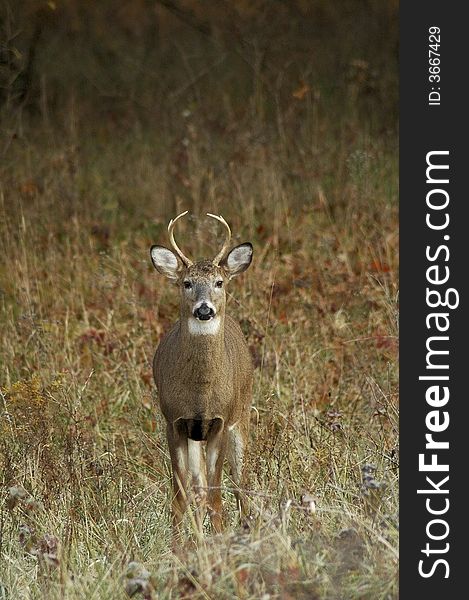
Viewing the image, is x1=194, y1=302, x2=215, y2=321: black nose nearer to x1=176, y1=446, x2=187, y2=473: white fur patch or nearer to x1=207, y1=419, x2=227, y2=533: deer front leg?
x1=207, y1=419, x2=227, y2=533: deer front leg

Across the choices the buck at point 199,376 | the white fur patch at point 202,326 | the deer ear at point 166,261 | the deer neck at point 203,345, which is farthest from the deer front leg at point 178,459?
the deer ear at point 166,261

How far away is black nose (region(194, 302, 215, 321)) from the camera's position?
18.7 feet

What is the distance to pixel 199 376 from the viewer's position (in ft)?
19.2

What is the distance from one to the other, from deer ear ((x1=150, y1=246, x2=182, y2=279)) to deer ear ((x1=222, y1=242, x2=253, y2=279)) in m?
0.20

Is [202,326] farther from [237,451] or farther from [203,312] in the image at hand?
[237,451]

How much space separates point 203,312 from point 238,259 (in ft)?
1.27

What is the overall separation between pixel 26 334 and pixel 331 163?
356 centimetres

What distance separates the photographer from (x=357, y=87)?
11.8m

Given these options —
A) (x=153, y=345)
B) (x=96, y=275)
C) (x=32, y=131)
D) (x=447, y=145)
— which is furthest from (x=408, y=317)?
(x=32, y=131)

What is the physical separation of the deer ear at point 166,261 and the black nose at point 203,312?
0.32 metres

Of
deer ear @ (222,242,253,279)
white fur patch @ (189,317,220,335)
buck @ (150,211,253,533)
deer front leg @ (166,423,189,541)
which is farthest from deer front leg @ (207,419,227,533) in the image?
deer ear @ (222,242,253,279)

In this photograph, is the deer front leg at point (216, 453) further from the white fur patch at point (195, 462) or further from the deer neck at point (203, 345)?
the deer neck at point (203, 345)

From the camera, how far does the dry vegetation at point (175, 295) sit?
194 inches

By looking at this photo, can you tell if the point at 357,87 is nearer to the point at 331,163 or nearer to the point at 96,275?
the point at 331,163
